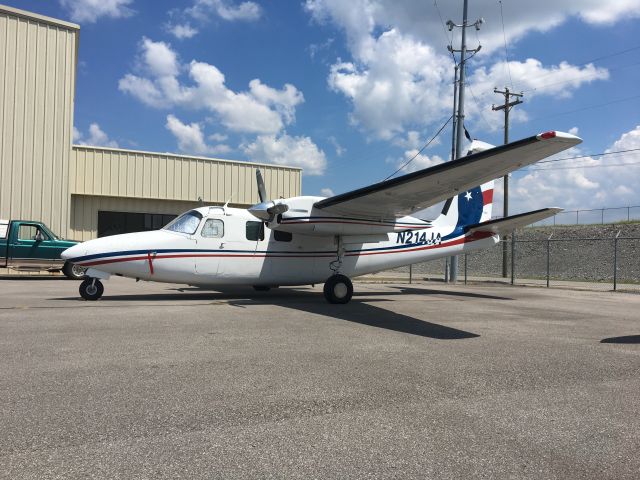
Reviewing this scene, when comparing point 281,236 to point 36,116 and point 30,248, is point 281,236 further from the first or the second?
point 36,116

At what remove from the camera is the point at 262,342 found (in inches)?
266

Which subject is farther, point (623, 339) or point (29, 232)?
point (29, 232)

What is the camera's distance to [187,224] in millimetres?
11953

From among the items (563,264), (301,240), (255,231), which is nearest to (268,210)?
(255,231)

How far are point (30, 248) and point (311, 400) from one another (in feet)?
62.2

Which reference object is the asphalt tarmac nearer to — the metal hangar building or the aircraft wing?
the aircraft wing

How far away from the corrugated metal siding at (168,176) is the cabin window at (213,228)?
16862 mm

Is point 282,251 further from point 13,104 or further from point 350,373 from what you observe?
point 13,104

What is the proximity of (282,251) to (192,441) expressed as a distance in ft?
31.5

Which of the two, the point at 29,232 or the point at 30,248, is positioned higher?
the point at 29,232

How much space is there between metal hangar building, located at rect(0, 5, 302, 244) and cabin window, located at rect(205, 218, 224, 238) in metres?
12.5

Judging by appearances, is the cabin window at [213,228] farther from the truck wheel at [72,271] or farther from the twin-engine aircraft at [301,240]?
the truck wheel at [72,271]

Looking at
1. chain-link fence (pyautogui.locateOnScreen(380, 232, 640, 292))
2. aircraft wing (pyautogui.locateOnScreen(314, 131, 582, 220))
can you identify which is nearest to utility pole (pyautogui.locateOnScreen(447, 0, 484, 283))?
chain-link fence (pyautogui.locateOnScreen(380, 232, 640, 292))

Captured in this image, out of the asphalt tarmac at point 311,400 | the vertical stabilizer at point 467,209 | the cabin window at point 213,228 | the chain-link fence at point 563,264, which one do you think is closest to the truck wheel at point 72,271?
the cabin window at point 213,228
